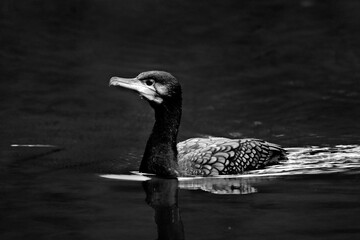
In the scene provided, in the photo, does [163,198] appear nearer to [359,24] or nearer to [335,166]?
[335,166]

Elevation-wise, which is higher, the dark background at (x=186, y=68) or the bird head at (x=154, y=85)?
the dark background at (x=186, y=68)

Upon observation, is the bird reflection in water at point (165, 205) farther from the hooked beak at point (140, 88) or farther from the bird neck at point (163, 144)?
the hooked beak at point (140, 88)

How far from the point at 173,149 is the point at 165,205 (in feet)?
6.45

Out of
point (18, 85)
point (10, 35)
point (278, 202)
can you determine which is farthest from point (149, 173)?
point (10, 35)

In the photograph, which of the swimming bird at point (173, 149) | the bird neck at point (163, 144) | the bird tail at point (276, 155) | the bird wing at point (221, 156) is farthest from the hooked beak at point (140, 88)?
the bird tail at point (276, 155)

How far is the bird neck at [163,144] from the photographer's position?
12.1 m

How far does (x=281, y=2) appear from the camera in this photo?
24.0 metres

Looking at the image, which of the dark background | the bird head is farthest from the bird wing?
the dark background

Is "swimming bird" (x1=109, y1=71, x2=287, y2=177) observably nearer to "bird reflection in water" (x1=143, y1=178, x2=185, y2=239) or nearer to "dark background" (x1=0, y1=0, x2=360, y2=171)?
"bird reflection in water" (x1=143, y1=178, x2=185, y2=239)

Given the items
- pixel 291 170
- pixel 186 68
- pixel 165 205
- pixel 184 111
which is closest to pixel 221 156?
pixel 291 170

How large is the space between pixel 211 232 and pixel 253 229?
412mm

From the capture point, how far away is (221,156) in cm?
1231

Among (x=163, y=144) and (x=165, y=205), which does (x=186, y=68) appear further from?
(x=165, y=205)

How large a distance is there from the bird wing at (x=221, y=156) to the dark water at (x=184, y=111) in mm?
336
